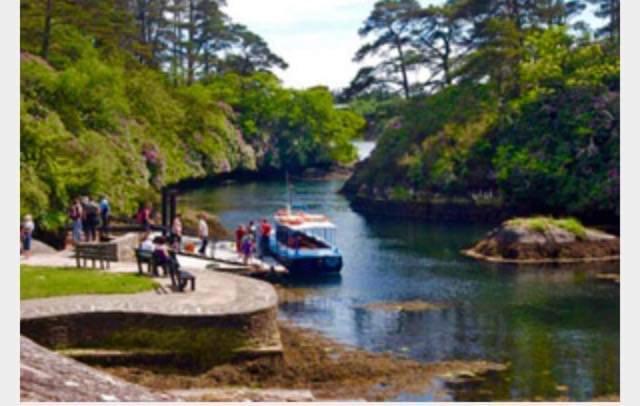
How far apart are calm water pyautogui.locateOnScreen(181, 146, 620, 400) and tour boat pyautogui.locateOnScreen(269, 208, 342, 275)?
122cm

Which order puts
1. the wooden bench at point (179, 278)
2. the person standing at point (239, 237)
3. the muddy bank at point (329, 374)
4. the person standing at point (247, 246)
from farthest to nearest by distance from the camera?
the person standing at point (239, 237) → the person standing at point (247, 246) → the wooden bench at point (179, 278) → the muddy bank at point (329, 374)

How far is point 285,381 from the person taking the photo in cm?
2545

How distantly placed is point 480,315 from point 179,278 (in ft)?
39.8

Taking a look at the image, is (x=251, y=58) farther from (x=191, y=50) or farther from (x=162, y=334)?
(x=162, y=334)

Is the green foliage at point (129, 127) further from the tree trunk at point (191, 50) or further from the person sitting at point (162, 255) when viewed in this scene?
the person sitting at point (162, 255)

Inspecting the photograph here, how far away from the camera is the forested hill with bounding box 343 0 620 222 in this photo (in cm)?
6700

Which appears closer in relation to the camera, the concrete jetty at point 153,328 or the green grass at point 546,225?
the concrete jetty at point 153,328

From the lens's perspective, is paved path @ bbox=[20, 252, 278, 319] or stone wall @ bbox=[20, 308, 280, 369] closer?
stone wall @ bbox=[20, 308, 280, 369]

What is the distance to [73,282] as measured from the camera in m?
26.8

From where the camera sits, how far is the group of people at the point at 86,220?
34.6 m

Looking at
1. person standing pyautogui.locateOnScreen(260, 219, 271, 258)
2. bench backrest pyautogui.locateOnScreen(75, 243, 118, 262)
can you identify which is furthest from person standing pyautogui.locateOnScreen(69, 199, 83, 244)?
person standing pyautogui.locateOnScreen(260, 219, 271, 258)

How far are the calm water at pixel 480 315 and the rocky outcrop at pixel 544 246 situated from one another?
1.92 metres

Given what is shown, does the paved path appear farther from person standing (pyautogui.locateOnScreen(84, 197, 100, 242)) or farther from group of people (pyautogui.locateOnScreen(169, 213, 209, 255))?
group of people (pyautogui.locateOnScreen(169, 213, 209, 255))

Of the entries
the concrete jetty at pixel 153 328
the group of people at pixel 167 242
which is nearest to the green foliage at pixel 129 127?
the group of people at pixel 167 242
